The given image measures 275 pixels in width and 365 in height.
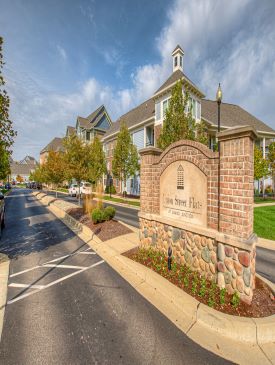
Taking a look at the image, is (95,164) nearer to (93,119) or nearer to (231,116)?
(231,116)

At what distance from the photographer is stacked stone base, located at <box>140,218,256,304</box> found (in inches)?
148

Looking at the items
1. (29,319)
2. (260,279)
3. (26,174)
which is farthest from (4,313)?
(26,174)

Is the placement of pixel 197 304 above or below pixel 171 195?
below

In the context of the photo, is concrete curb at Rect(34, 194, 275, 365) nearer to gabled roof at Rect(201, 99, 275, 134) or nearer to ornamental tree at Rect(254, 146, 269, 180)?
ornamental tree at Rect(254, 146, 269, 180)

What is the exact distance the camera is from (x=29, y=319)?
3.62m

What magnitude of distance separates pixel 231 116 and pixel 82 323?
34037mm

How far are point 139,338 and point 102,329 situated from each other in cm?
70

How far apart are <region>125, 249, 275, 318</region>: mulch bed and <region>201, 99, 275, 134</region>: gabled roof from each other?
23506mm

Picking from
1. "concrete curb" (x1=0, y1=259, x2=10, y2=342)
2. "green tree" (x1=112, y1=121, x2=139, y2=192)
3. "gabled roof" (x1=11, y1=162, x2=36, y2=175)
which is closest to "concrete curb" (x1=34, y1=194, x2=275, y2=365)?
"concrete curb" (x1=0, y1=259, x2=10, y2=342)

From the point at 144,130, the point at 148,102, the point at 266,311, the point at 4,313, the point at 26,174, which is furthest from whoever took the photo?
the point at 26,174

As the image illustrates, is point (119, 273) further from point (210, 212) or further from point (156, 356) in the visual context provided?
point (210, 212)

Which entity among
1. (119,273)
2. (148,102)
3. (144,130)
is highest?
(148,102)

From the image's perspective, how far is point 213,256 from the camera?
14.3ft

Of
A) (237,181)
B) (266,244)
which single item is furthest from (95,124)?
(237,181)
